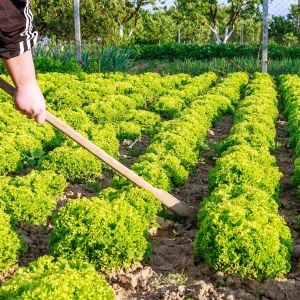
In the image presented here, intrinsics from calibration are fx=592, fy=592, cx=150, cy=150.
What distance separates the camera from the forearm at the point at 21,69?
262 cm

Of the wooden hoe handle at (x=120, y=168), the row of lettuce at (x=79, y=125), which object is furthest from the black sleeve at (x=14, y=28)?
the row of lettuce at (x=79, y=125)

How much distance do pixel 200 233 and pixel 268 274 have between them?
667 millimetres

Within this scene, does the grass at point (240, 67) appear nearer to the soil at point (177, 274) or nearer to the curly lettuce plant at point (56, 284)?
the soil at point (177, 274)

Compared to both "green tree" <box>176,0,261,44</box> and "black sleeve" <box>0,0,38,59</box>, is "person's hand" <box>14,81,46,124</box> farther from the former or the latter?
"green tree" <box>176,0,261,44</box>

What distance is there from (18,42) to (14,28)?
7cm

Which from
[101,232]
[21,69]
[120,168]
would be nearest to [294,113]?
[120,168]

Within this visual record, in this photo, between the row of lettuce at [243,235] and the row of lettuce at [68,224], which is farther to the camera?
the row of lettuce at [243,235]

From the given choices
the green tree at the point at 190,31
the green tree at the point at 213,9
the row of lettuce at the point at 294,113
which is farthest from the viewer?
the green tree at the point at 190,31

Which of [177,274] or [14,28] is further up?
[14,28]

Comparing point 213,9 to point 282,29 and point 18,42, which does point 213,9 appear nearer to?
point 282,29

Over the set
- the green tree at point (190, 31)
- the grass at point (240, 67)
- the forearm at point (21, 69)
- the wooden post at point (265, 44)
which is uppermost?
the forearm at point (21, 69)

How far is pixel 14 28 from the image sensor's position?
8.27 ft

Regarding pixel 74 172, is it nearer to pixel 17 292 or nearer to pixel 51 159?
pixel 51 159

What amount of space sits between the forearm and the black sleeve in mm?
33
